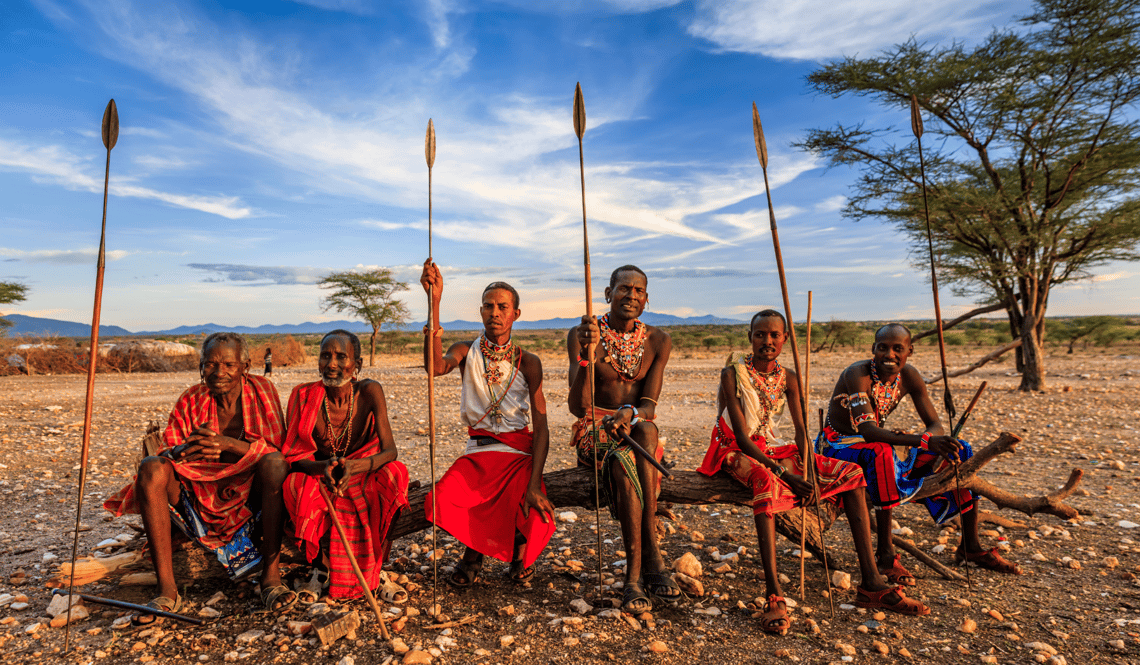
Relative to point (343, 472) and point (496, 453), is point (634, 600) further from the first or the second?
point (343, 472)

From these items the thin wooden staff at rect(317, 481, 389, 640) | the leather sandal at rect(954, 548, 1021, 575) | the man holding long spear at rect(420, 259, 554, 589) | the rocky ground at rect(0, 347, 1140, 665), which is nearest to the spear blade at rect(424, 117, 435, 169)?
the man holding long spear at rect(420, 259, 554, 589)

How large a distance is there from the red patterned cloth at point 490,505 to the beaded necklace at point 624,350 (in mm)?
913

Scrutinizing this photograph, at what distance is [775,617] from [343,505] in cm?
272

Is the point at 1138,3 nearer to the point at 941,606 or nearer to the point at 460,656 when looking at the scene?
the point at 941,606

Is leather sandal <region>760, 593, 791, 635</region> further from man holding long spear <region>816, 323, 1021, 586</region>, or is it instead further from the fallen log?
man holding long spear <region>816, 323, 1021, 586</region>

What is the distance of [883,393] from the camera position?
4.75m

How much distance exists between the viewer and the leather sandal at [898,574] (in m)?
4.35

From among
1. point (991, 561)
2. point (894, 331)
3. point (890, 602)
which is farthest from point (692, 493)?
point (991, 561)

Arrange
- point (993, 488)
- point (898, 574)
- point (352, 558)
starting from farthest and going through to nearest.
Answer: point (993, 488) → point (898, 574) → point (352, 558)

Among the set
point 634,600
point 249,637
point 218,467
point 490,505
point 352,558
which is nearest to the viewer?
point 249,637

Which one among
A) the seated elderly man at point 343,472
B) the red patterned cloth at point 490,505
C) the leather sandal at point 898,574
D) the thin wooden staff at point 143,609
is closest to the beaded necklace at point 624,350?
the red patterned cloth at point 490,505

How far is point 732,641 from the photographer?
358 cm

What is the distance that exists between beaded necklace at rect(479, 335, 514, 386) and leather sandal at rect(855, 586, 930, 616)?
274 cm

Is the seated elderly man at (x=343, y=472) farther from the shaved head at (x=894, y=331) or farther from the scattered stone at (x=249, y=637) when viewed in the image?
the shaved head at (x=894, y=331)
